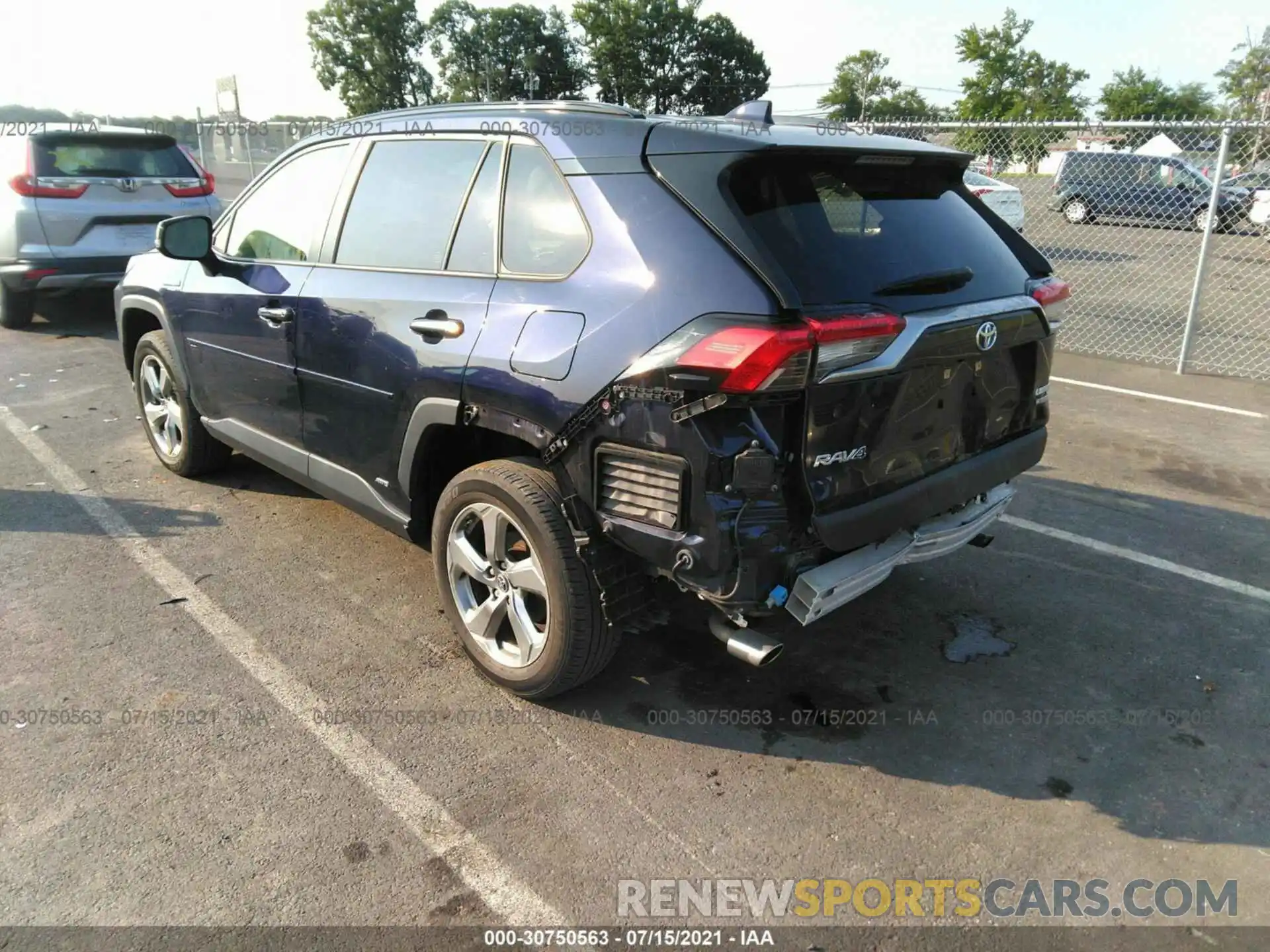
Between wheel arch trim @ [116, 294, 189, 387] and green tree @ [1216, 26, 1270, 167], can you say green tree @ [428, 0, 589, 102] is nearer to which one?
green tree @ [1216, 26, 1270, 167]

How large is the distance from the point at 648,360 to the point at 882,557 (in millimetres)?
989

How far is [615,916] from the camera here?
241cm

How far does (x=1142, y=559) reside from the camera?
450cm

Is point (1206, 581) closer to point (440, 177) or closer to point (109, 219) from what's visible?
point (440, 177)

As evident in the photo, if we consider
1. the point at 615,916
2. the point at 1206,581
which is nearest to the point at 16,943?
the point at 615,916

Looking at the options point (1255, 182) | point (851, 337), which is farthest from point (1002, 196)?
point (851, 337)

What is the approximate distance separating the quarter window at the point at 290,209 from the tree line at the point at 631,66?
55530 millimetres

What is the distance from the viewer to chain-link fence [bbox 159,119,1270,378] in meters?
9.15

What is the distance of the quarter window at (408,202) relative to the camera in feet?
11.1

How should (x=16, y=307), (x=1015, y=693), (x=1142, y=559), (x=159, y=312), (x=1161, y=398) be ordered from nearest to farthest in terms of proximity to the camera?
1. (x=1015, y=693)
2. (x=1142, y=559)
3. (x=159, y=312)
4. (x=1161, y=398)
5. (x=16, y=307)

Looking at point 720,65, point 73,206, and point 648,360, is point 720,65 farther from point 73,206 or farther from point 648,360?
point 648,360

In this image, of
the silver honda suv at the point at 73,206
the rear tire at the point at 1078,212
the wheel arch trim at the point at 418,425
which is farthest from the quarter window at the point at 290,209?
the rear tire at the point at 1078,212

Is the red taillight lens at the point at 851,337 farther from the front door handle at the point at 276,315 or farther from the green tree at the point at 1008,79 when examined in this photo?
the green tree at the point at 1008,79

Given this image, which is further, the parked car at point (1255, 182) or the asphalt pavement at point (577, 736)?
the parked car at point (1255, 182)
